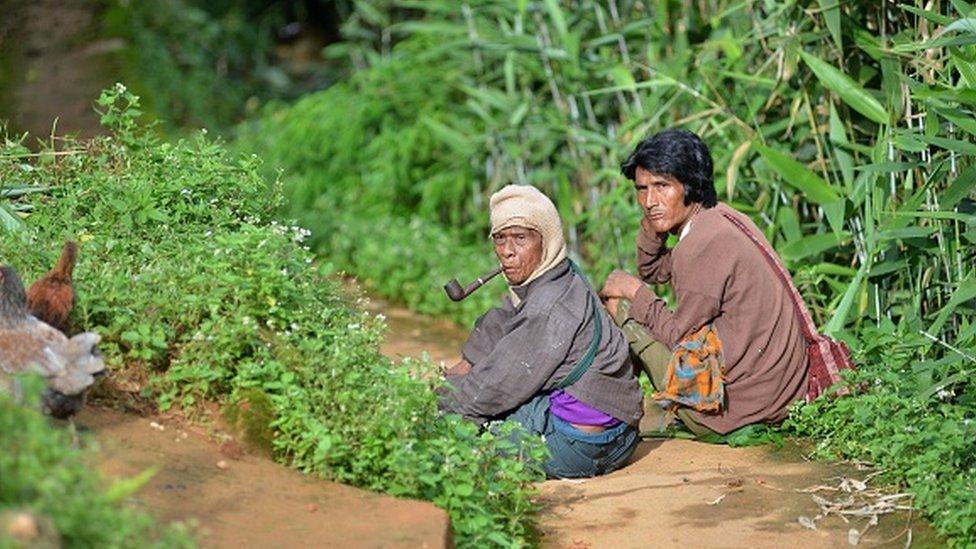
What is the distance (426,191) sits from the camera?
10.1m

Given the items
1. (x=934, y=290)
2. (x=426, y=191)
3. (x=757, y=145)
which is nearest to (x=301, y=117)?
(x=426, y=191)

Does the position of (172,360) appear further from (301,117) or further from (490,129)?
(301,117)

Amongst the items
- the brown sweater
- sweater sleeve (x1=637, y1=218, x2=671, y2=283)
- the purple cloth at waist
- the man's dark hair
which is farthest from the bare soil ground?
sweater sleeve (x1=637, y1=218, x2=671, y2=283)

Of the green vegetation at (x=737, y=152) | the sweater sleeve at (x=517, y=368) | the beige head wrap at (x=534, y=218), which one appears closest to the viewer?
the sweater sleeve at (x=517, y=368)

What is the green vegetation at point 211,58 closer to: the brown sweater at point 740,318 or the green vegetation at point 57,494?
the brown sweater at point 740,318

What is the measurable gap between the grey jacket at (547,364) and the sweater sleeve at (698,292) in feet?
1.23

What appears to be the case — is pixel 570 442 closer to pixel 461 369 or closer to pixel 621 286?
pixel 461 369

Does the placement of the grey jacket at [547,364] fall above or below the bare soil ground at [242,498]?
below

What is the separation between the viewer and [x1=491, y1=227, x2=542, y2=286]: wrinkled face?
5.54 meters

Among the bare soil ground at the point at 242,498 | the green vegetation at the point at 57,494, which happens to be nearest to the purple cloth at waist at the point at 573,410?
the bare soil ground at the point at 242,498

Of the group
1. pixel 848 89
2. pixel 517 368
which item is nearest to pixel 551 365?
pixel 517 368

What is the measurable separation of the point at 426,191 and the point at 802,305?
4.62 m

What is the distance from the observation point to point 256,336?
4895mm

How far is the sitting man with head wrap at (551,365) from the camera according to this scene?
17.7 ft
